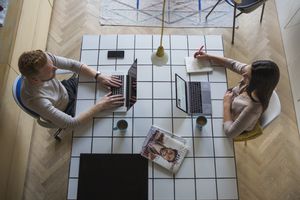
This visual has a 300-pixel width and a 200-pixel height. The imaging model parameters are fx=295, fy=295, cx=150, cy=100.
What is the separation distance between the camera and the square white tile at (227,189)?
1730 millimetres

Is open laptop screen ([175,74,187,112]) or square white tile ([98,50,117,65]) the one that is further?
square white tile ([98,50,117,65])

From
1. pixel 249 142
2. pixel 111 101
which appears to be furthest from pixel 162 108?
pixel 249 142

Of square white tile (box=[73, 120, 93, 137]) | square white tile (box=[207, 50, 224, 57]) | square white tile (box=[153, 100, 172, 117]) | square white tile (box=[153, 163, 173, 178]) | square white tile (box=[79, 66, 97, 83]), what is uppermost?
square white tile (box=[207, 50, 224, 57])

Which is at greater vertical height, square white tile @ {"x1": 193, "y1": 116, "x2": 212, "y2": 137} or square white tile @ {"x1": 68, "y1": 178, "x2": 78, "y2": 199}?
square white tile @ {"x1": 193, "y1": 116, "x2": 212, "y2": 137}

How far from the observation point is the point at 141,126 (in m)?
1.92

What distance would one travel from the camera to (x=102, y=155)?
1.80 meters

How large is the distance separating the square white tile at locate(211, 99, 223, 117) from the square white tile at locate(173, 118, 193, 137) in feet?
0.57

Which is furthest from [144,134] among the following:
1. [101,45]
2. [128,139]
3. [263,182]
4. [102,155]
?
[263,182]

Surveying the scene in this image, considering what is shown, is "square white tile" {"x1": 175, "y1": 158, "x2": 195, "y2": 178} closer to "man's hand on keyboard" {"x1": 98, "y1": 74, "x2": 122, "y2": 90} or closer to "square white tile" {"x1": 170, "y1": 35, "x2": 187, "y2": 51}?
"man's hand on keyboard" {"x1": 98, "y1": 74, "x2": 122, "y2": 90}

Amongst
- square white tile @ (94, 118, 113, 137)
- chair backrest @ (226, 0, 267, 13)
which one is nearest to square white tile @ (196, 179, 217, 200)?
square white tile @ (94, 118, 113, 137)

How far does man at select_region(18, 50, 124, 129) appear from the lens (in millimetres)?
1756

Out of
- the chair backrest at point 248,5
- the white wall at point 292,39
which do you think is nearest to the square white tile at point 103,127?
the chair backrest at point 248,5

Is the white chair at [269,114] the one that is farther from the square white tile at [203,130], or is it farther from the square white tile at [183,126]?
the square white tile at [183,126]

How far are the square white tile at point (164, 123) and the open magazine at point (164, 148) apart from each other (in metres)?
0.03
